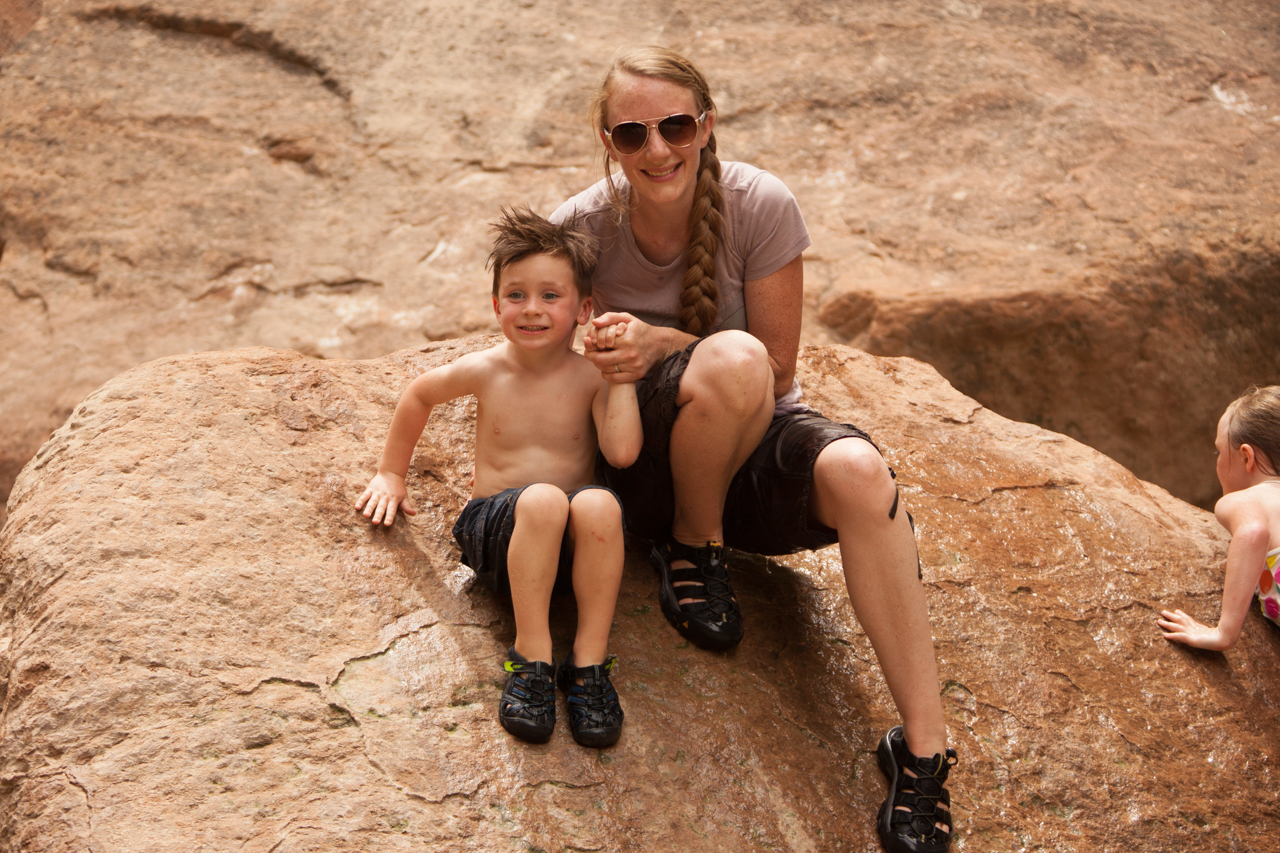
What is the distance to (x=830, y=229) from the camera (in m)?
4.37

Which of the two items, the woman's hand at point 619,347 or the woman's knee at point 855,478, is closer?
the woman's knee at point 855,478

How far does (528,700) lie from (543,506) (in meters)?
0.35

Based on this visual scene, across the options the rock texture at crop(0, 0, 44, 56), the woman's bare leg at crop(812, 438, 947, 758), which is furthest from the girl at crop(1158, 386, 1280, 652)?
the rock texture at crop(0, 0, 44, 56)

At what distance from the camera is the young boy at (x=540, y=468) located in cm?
196

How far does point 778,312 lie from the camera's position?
2322 millimetres

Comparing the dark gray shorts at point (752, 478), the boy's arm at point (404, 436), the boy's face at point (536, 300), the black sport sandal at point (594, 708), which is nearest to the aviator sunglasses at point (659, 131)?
the boy's face at point (536, 300)

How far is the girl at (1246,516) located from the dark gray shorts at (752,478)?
3.28 ft

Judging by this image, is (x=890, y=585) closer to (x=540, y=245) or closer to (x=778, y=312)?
(x=778, y=312)

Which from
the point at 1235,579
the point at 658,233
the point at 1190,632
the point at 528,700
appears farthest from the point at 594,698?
the point at 1235,579

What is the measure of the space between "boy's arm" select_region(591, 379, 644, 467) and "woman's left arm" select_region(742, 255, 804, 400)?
1.15 ft

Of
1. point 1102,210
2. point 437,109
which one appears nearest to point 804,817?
point 1102,210

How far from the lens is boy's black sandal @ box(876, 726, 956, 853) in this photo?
6.33 feet

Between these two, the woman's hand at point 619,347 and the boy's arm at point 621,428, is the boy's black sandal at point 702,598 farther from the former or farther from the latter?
the woman's hand at point 619,347

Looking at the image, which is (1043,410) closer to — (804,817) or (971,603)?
(971,603)
